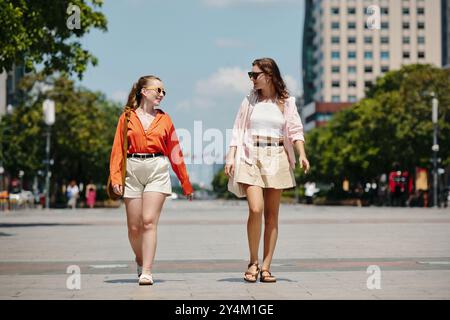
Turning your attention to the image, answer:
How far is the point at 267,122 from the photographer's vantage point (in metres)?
9.88

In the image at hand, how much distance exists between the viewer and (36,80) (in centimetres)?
6519

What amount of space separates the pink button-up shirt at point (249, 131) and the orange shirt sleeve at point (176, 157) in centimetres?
57

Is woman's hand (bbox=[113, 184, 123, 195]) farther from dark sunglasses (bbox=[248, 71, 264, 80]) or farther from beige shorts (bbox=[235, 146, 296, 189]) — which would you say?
dark sunglasses (bbox=[248, 71, 264, 80])

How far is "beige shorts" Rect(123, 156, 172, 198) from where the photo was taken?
9.47 meters

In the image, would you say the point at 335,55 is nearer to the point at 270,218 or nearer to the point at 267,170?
the point at 270,218

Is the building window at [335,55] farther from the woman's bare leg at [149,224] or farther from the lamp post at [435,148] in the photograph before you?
the woman's bare leg at [149,224]

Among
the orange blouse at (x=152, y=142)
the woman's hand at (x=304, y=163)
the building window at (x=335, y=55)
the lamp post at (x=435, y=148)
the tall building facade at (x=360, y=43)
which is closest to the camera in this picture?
the orange blouse at (x=152, y=142)

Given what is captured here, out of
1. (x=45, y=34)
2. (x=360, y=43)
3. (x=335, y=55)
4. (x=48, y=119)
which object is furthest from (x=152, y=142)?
(x=360, y=43)

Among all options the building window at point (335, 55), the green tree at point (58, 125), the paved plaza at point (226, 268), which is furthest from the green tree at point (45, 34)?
the building window at point (335, 55)

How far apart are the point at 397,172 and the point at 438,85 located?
13.3 meters

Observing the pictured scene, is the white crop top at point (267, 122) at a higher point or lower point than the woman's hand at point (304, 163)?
higher

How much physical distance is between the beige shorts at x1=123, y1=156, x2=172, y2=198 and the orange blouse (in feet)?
0.30

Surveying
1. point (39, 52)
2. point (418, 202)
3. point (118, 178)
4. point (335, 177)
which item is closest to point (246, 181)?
point (118, 178)

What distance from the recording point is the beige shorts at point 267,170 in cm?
983
